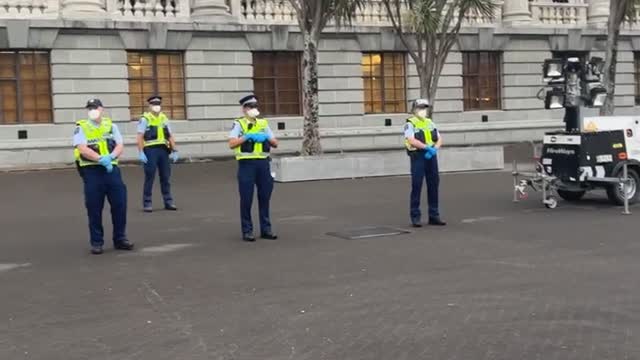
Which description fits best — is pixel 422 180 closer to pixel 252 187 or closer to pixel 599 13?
pixel 252 187

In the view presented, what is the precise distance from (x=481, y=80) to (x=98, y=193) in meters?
22.7

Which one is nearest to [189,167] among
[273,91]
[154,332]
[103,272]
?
[273,91]

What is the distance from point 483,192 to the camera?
16422mm

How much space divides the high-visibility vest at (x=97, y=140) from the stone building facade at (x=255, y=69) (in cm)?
1479

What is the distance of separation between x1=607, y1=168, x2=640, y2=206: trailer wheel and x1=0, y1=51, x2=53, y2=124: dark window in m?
17.0

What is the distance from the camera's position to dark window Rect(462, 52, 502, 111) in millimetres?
30234

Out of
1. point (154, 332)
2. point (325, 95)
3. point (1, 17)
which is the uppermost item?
point (1, 17)

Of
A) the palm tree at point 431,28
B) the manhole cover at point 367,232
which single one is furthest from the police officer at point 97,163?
the palm tree at point 431,28

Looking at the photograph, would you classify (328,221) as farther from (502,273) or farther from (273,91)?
(273,91)

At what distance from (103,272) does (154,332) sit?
106 inches

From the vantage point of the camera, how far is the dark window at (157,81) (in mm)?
25625

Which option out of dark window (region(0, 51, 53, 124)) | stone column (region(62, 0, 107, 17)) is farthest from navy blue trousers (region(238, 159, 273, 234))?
stone column (region(62, 0, 107, 17))

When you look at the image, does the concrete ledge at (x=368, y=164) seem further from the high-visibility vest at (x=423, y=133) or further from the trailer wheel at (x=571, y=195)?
the high-visibility vest at (x=423, y=133)

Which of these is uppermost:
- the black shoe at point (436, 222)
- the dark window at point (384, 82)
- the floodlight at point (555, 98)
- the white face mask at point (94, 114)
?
the dark window at point (384, 82)
